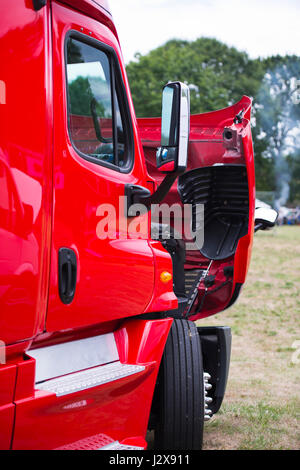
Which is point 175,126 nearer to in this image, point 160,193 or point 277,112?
point 160,193

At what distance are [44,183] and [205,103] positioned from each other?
33.8 metres

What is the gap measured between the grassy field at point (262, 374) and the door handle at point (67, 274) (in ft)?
6.50

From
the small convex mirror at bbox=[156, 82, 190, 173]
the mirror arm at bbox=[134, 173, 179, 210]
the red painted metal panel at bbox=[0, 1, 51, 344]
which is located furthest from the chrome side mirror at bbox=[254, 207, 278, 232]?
the red painted metal panel at bbox=[0, 1, 51, 344]

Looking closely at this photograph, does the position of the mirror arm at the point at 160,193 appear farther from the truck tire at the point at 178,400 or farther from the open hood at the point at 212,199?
the open hood at the point at 212,199

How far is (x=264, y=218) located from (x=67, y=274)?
8.24ft

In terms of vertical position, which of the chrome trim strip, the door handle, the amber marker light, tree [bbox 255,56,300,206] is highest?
tree [bbox 255,56,300,206]

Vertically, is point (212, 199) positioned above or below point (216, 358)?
above

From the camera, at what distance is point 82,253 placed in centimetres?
272

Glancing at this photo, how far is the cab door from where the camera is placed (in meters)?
2.65

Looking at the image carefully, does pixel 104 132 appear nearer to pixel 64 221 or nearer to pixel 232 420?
pixel 64 221

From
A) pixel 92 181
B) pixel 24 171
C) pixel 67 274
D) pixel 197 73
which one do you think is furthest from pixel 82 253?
pixel 197 73

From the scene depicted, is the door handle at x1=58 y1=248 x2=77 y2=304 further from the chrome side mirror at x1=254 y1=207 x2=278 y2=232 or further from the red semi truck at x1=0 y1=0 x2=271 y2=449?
the chrome side mirror at x1=254 y1=207 x2=278 y2=232

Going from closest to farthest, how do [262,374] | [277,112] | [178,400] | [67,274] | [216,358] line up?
[67,274], [178,400], [216,358], [262,374], [277,112]

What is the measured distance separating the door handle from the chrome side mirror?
245 cm
